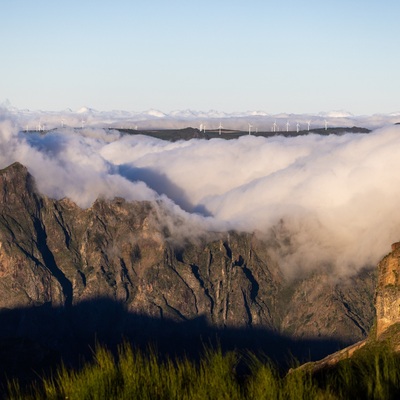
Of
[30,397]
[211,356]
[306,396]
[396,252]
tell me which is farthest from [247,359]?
[396,252]

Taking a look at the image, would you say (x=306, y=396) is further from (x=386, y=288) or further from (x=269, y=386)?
(x=386, y=288)

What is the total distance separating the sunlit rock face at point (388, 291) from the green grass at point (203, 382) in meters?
96.1

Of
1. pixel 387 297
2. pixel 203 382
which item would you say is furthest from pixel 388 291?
pixel 203 382

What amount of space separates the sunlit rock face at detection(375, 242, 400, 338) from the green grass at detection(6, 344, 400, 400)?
96.1 m

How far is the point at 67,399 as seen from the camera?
46469mm

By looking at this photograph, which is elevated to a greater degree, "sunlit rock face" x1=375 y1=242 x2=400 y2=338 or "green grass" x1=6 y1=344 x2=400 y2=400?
"green grass" x1=6 y1=344 x2=400 y2=400

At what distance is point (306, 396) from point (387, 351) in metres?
9.62

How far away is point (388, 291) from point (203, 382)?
108349 millimetres

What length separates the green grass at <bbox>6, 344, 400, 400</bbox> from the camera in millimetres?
45344

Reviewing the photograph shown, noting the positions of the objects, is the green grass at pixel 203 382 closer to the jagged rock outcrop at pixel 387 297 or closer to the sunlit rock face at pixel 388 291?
the jagged rock outcrop at pixel 387 297

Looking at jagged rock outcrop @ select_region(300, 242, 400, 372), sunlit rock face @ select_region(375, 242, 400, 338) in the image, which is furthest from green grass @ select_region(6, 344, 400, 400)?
sunlit rock face @ select_region(375, 242, 400, 338)

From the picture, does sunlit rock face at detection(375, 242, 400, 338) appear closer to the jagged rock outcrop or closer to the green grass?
the jagged rock outcrop

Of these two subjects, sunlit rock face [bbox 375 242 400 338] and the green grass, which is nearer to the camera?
the green grass

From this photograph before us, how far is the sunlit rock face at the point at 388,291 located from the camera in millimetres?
144875
